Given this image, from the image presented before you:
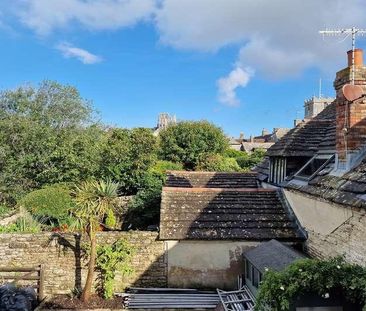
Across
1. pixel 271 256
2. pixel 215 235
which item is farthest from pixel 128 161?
pixel 271 256

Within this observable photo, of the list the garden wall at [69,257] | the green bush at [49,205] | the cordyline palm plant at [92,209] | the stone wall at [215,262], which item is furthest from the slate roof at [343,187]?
the green bush at [49,205]

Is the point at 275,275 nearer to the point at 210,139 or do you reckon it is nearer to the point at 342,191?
the point at 342,191

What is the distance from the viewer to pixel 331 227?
32.7 feet

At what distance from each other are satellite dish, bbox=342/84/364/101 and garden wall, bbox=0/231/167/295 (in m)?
7.35

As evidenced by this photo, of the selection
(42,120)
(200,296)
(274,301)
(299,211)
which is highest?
(42,120)

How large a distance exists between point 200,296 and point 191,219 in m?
2.57

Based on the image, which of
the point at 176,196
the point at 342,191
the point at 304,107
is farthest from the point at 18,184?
the point at 304,107

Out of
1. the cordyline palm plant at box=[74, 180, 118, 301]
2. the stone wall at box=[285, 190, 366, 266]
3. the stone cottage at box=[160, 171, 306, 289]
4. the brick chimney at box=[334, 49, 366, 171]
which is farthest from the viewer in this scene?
the stone cottage at box=[160, 171, 306, 289]

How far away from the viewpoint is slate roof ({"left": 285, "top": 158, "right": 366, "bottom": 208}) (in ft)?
27.2

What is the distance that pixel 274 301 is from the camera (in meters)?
6.70

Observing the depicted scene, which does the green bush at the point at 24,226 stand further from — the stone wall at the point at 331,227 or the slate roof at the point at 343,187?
the slate roof at the point at 343,187

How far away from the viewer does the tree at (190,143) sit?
39.5 m

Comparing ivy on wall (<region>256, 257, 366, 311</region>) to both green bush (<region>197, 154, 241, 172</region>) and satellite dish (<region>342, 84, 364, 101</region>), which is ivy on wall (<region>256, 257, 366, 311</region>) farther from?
green bush (<region>197, 154, 241, 172</region>)

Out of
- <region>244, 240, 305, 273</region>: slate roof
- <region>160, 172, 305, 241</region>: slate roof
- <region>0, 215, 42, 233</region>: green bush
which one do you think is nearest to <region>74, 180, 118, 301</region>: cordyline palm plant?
<region>160, 172, 305, 241</region>: slate roof
